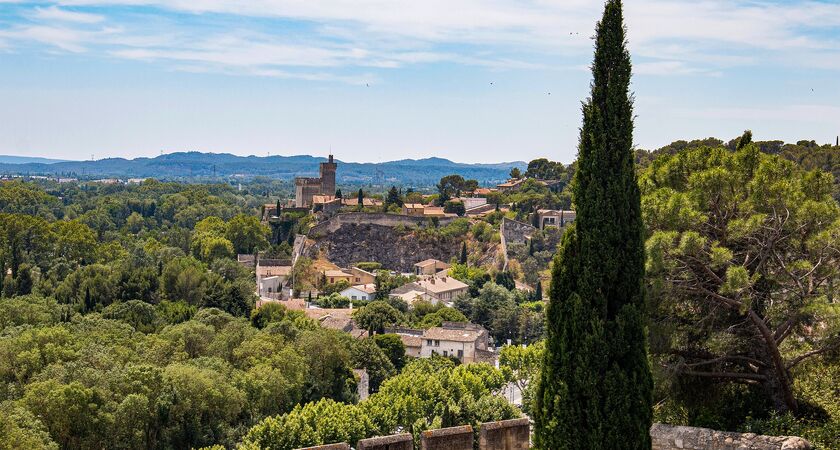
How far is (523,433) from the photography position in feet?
35.3

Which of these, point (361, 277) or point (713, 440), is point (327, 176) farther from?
point (713, 440)

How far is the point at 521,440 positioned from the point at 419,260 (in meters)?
79.6

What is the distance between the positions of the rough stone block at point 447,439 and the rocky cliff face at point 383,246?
258 ft

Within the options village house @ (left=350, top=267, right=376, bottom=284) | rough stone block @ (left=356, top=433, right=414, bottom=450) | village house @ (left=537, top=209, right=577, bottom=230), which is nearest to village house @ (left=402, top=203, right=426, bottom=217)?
village house @ (left=537, top=209, right=577, bottom=230)

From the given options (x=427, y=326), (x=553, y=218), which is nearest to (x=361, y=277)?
(x=427, y=326)

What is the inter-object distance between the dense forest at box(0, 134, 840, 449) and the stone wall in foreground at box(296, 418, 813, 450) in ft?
2.85

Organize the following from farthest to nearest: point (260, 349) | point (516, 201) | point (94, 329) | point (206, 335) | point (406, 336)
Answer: point (516, 201)
point (406, 336)
point (94, 329)
point (206, 335)
point (260, 349)

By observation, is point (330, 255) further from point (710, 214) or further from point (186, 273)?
point (710, 214)

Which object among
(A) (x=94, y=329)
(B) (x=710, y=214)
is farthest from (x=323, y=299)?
(B) (x=710, y=214)

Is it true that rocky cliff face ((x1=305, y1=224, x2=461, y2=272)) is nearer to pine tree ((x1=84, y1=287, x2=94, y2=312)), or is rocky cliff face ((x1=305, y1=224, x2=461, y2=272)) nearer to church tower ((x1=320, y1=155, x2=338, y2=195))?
church tower ((x1=320, y1=155, x2=338, y2=195))

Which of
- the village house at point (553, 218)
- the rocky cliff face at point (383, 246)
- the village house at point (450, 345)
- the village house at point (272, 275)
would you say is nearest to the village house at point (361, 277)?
the village house at point (272, 275)

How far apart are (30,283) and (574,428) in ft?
213

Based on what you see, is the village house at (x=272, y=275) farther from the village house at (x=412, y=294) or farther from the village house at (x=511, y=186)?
the village house at (x=511, y=186)

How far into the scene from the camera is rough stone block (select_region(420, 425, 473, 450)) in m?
10.2
